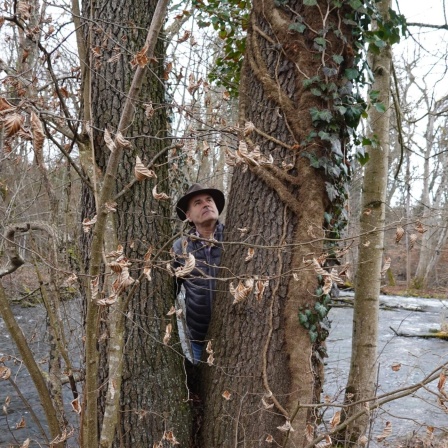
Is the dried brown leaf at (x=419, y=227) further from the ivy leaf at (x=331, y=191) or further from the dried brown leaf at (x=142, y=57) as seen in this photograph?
the dried brown leaf at (x=142, y=57)

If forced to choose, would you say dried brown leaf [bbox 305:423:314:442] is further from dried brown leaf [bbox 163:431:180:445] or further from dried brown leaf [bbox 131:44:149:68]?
dried brown leaf [bbox 131:44:149:68]

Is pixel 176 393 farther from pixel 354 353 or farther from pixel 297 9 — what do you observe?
pixel 297 9

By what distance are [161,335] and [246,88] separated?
178cm

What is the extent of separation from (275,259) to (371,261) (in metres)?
1.63

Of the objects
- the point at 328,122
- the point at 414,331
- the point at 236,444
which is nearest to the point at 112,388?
the point at 236,444

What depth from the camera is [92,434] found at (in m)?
2.51

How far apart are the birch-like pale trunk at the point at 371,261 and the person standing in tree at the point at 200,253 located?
1.43 meters

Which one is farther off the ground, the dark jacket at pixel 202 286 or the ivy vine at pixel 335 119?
the ivy vine at pixel 335 119

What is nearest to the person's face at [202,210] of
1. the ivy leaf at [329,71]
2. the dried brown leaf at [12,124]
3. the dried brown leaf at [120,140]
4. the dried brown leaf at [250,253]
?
the dried brown leaf at [250,253]

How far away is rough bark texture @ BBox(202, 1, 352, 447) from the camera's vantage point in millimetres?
3039

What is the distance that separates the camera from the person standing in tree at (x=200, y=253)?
11.7 ft

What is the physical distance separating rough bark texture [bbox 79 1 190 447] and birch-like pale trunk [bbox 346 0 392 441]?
1835 mm

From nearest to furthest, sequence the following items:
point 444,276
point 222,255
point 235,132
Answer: point 235,132 → point 222,255 → point 444,276

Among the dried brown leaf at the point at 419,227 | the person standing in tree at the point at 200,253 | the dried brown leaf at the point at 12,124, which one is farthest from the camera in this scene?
the person standing in tree at the point at 200,253
